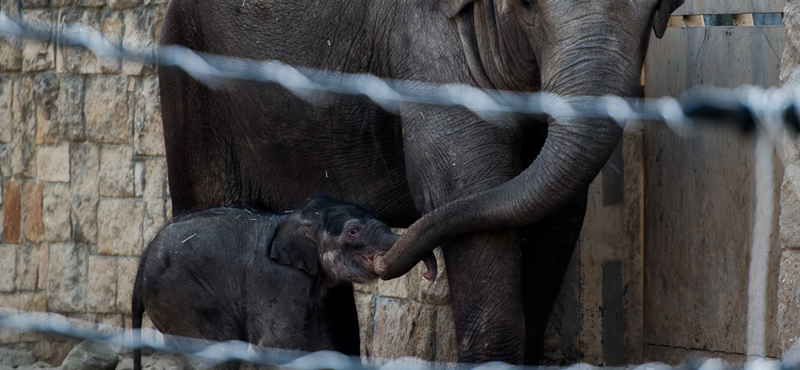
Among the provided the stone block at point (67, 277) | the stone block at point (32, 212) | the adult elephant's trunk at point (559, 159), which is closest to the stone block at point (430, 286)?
the adult elephant's trunk at point (559, 159)

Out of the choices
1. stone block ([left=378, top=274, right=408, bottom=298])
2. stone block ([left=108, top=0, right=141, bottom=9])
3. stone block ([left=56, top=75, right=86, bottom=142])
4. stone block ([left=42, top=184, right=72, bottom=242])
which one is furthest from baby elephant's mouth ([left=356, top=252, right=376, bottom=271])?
stone block ([left=42, top=184, right=72, bottom=242])

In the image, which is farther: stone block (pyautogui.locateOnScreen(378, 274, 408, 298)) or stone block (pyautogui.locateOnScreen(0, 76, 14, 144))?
stone block (pyautogui.locateOnScreen(0, 76, 14, 144))

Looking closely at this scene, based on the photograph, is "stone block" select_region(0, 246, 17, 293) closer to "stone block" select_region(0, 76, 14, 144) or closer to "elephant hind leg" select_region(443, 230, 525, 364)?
"stone block" select_region(0, 76, 14, 144)

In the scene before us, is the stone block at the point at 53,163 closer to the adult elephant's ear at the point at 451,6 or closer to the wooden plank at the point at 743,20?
the adult elephant's ear at the point at 451,6

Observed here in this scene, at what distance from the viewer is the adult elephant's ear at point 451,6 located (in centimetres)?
388

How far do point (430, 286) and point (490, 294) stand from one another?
1.45 metres

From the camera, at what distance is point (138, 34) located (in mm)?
6777

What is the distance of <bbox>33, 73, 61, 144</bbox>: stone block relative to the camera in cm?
739

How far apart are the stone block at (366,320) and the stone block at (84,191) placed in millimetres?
2369

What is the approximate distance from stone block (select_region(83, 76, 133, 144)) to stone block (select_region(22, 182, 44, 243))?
2.36ft

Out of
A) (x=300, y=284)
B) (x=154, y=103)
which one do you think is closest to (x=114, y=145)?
(x=154, y=103)

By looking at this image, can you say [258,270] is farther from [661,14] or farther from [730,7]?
[730,7]

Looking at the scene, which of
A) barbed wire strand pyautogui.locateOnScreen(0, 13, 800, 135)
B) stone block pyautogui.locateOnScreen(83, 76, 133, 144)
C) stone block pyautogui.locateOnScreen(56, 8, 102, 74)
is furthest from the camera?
stone block pyautogui.locateOnScreen(56, 8, 102, 74)

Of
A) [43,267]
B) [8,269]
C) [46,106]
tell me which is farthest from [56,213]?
[46,106]
